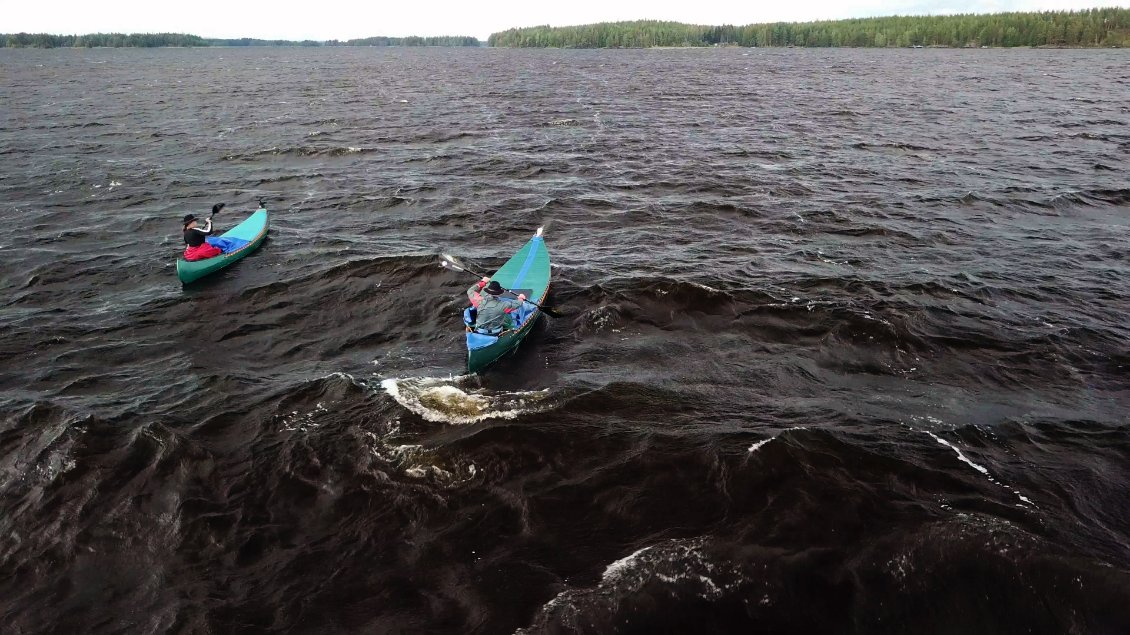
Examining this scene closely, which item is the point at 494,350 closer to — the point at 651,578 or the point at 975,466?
the point at 651,578

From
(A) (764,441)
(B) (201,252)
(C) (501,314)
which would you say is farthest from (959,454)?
(B) (201,252)

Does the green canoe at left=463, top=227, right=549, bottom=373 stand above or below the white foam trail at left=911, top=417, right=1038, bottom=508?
above

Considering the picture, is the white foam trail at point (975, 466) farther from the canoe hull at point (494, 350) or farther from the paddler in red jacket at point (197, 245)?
the paddler in red jacket at point (197, 245)

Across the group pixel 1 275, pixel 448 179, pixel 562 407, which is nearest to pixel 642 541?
pixel 562 407

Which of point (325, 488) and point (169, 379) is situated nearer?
point (325, 488)

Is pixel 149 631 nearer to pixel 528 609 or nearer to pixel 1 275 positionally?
pixel 528 609

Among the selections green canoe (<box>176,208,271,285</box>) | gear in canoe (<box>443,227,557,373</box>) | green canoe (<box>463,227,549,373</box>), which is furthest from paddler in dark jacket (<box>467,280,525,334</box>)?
green canoe (<box>176,208,271,285</box>)

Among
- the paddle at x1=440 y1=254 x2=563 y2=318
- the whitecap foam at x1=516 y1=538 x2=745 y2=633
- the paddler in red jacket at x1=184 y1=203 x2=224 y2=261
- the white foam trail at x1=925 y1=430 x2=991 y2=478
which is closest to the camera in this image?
the whitecap foam at x1=516 y1=538 x2=745 y2=633

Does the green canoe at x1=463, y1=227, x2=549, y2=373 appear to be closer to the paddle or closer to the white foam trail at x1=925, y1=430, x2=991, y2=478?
the paddle
